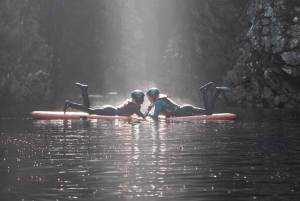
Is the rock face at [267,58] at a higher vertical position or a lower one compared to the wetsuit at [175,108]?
higher

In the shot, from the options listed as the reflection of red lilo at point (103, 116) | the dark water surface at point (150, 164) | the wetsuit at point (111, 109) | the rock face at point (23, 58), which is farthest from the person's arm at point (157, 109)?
the rock face at point (23, 58)

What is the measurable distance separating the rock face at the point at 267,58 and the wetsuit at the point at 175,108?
20.9m

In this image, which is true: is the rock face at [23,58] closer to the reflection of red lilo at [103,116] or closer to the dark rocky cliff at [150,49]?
the dark rocky cliff at [150,49]

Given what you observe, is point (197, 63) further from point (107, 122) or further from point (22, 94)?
point (107, 122)

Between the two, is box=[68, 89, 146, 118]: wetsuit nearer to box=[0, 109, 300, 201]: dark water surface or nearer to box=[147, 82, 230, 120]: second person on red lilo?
box=[147, 82, 230, 120]: second person on red lilo

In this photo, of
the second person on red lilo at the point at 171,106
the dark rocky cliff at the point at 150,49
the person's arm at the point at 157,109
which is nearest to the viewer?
the person's arm at the point at 157,109

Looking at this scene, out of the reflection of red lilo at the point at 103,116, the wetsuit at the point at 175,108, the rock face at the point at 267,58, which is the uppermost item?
the rock face at the point at 267,58

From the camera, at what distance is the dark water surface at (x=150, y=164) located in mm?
12414

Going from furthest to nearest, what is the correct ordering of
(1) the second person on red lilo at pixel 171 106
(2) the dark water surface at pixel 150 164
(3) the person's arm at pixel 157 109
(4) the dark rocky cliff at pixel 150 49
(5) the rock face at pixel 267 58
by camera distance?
(4) the dark rocky cliff at pixel 150 49 < (5) the rock face at pixel 267 58 < (1) the second person on red lilo at pixel 171 106 < (3) the person's arm at pixel 157 109 < (2) the dark water surface at pixel 150 164

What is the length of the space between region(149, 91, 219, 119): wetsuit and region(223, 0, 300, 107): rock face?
20.9 meters

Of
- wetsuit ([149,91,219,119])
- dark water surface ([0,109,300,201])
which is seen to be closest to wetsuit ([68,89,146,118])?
wetsuit ([149,91,219,119])

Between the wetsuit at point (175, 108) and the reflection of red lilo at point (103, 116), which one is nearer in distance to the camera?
the wetsuit at point (175, 108)

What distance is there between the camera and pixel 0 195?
12133mm

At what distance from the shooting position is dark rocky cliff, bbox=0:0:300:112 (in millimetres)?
55406
